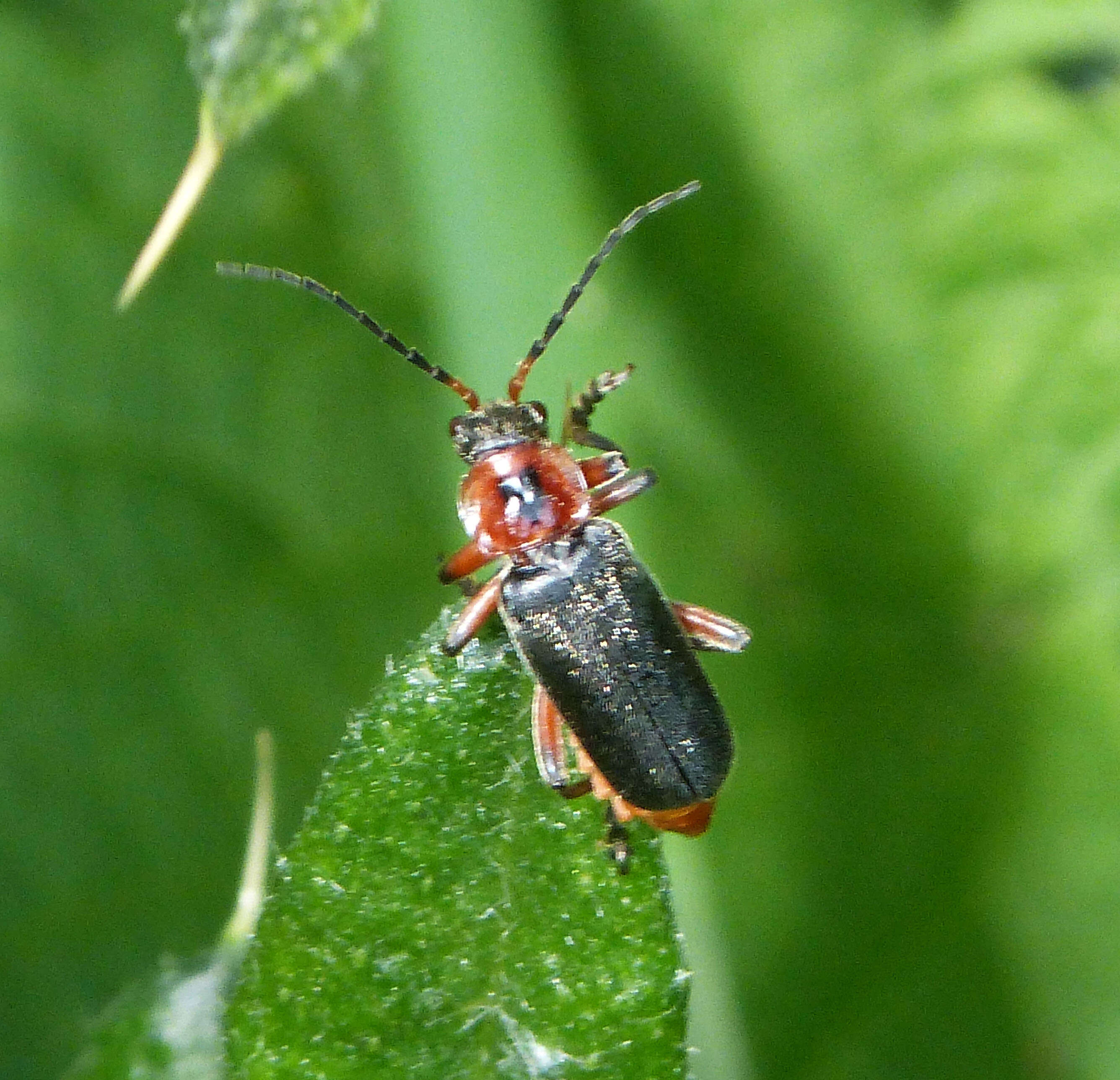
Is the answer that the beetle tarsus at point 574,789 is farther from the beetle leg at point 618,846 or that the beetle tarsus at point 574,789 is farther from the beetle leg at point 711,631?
the beetle leg at point 711,631

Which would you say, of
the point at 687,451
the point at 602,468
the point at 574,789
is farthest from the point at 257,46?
the point at 687,451

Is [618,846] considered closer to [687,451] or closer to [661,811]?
[661,811]

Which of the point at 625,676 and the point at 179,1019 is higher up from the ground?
the point at 625,676

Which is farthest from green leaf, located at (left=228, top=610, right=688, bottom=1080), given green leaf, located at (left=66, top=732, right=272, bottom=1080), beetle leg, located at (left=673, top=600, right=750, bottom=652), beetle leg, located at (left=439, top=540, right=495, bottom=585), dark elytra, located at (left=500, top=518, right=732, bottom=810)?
beetle leg, located at (left=673, top=600, right=750, bottom=652)

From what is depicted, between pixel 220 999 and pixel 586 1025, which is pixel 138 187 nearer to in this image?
pixel 220 999

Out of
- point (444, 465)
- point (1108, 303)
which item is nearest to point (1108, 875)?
point (1108, 303)
